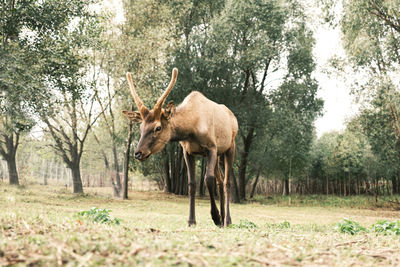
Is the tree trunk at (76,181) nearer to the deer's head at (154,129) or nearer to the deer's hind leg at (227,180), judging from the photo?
the deer's hind leg at (227,180)

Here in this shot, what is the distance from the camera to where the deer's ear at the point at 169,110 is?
5.69m

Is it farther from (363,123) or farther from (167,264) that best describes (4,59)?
(363,123)

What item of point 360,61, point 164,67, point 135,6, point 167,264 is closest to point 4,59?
point 164,67

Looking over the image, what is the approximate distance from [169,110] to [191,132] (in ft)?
1.99

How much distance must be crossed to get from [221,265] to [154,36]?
22.9 metres

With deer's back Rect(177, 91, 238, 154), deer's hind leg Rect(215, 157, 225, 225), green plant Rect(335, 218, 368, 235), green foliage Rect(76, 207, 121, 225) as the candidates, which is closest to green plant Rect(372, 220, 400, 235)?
green plant Rect(335, 218, 368, 235)

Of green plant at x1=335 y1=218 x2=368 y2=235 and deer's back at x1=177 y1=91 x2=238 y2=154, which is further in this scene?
deer's back at x1=177 y1=91 x2=238 y2=154

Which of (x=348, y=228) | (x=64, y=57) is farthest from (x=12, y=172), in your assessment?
(x=348, y=228)

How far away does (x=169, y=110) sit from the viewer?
5758 millimetres

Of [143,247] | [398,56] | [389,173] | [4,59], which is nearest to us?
[143,247]

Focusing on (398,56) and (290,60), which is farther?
(290,60)

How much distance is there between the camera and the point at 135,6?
2608 cm

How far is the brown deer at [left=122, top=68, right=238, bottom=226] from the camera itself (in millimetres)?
5566

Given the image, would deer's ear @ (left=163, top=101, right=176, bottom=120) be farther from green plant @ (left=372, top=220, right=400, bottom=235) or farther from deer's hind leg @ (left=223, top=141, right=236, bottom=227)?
green plant @ (left=372, top=220, right=400, bottom=235)
